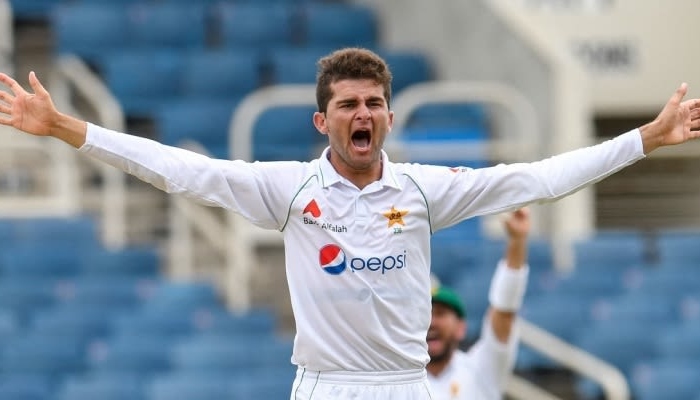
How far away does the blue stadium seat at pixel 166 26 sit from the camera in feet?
53.5

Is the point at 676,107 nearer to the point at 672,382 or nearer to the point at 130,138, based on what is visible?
the point at 130,138

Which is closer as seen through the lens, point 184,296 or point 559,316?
point 559,316

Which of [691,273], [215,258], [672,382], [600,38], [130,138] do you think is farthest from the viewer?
[600,38]

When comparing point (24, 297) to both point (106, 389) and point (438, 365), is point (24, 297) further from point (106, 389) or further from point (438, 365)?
point (438, 365)

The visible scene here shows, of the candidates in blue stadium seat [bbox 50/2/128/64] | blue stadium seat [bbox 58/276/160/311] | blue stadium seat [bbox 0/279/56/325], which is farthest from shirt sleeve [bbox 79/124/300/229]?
blue stadium seat [bbox 50/2/128/64]

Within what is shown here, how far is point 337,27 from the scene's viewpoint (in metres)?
16.7

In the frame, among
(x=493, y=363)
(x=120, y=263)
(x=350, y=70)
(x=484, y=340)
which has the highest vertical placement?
(x=350, y=70)

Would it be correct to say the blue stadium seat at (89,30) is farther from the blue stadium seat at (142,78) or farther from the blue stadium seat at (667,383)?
the blue stadium seat at (667,383)

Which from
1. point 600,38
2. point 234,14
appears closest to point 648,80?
point 600,38

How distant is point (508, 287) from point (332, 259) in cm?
184

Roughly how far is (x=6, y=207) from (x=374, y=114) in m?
9.06

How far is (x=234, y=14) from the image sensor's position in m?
16.6

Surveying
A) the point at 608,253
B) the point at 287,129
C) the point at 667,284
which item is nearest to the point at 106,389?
the point at 608,253

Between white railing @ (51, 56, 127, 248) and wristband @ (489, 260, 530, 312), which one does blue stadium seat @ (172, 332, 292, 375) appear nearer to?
white railing @ (51, 56, 127, 248)
